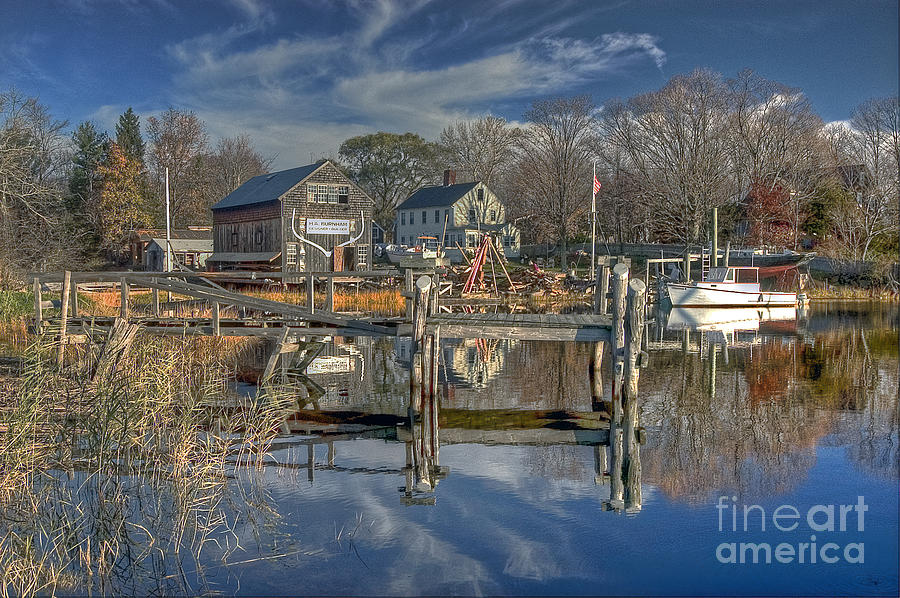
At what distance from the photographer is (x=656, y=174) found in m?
60.9

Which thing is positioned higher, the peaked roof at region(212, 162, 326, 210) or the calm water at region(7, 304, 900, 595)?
the peaked roof at region(212, 162, 326, 210)

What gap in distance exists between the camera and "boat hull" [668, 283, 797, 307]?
136 ft

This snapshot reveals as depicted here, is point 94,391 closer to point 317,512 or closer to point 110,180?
point 317,512

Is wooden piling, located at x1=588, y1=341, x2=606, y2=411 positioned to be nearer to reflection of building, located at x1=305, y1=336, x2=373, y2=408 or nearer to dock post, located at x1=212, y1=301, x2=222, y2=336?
reflection of building, located at x1=305, y1=336, x2=373, y2=408

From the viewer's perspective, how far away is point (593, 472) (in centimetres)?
1113

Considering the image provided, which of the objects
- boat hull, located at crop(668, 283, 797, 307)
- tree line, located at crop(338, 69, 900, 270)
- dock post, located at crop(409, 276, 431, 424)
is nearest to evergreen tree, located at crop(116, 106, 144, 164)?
tree line, located at crop(338, 69, 900, 270)

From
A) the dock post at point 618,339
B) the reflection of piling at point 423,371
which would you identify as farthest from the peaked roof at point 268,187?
the dock post at point 618,339

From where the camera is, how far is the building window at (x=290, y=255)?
42684mm

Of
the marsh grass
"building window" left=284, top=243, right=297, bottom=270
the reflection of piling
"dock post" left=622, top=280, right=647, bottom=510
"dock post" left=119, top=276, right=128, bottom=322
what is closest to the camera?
the marsh grass

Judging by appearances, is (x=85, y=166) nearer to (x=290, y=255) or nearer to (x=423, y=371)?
(x=290, y=255)

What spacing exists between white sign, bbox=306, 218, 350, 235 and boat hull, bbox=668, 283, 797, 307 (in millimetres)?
17972

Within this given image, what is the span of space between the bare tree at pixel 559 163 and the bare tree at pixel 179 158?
30.2 meters

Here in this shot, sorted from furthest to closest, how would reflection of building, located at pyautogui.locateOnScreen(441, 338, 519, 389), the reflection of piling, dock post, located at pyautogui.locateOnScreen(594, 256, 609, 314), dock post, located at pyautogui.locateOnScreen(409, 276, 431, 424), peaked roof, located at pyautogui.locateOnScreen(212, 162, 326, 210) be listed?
peaked roof, located at pyautogui.locateOnScreen(212, 162, 326, 210) → reflection of building, located at pyautogui.locateOnScreen(441, 338, 519, 389) → dock post, located at pyautogui.locateOnScreen(594, 256, 609, 314) → dock post, located at pyautogui.locateOnScreen(409, 276, 431, 424) → the reflection of piling

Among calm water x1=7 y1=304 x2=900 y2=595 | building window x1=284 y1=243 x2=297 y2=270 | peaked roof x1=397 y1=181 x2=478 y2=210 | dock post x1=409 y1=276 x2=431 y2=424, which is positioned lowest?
calm water x1=7 y1=304 x2=900 y2=595
